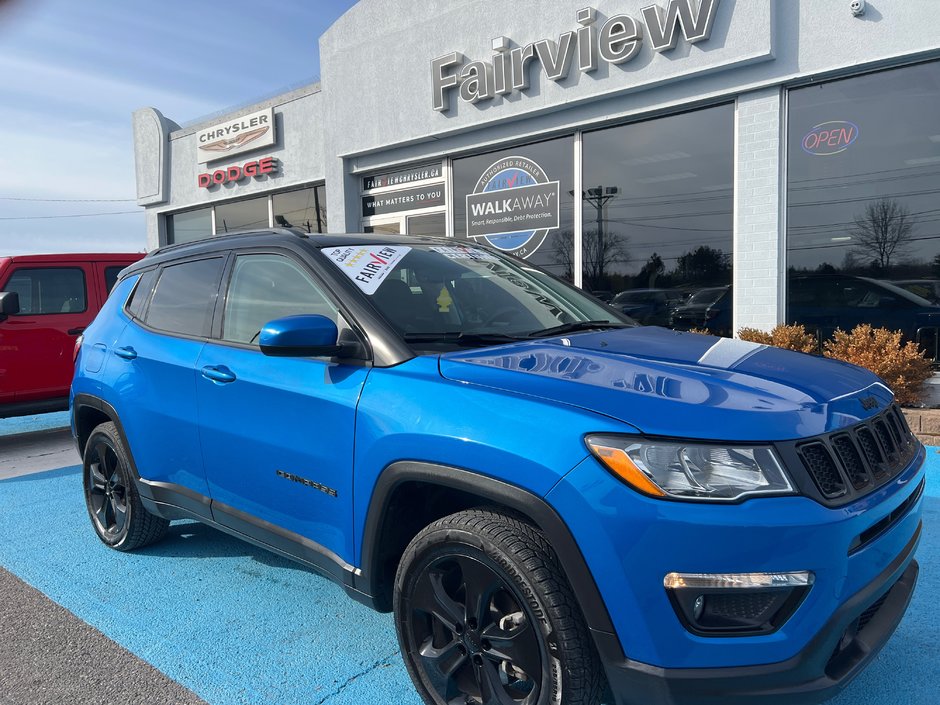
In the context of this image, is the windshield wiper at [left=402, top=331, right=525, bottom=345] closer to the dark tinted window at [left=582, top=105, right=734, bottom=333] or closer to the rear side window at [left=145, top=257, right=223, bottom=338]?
the rear side window at [left=145, top=257, right=223, bottom=338]

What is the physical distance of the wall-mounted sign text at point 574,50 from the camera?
763cm

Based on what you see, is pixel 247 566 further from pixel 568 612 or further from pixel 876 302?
pixel 876 302

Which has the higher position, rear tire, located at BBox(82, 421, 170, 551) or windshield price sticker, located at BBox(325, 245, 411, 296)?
windshield price sticker, located at BBox(325, 245, 411, 296)

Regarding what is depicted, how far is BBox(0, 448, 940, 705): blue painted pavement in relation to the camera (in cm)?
265

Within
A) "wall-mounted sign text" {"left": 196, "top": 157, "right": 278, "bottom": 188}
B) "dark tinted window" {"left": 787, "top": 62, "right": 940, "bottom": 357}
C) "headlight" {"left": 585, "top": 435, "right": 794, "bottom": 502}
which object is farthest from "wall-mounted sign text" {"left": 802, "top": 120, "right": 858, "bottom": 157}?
"wall-mounted sign text" {"left": 196, "top": 157, "right": 278, "bottom": 188}

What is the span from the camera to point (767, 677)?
1.78m

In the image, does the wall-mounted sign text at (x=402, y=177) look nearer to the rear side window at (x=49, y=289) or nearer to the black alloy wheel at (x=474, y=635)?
the rear side window at (x=49, y=289)

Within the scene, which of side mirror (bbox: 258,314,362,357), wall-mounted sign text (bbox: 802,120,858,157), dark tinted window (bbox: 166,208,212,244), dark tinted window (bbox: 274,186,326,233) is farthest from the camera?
dark tinted window (bbox: 166,208,212,244)

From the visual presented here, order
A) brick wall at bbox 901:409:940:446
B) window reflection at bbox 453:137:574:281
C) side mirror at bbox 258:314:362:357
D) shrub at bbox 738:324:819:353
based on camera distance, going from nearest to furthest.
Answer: side mirror at bbox 258:314:362:357
brick wall at bbox 901:409:940:446
shrub at bbox 738:324:819:353
window reflection at bbox 453:137:574:281

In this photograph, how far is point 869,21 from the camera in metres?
6.75

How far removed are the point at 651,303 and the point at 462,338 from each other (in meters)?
6.36

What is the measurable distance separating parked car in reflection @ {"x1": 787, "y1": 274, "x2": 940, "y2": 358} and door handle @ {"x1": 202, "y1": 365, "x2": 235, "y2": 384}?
21.0 ft

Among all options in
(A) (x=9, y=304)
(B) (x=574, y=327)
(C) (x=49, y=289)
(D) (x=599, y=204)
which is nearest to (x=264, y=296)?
(B) (x=574, y=327)

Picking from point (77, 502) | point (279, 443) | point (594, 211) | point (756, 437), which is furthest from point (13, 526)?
point (594, 211)
